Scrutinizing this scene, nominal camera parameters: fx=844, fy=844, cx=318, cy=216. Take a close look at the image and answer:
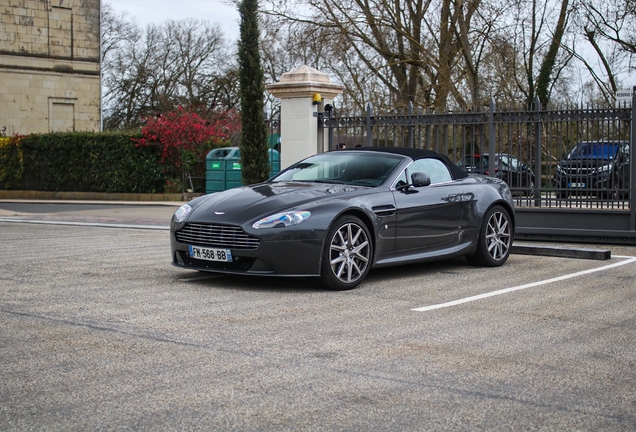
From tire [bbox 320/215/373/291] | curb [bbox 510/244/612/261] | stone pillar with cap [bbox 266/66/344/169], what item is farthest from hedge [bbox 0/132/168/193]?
tire [bbox 320/215/373/291]

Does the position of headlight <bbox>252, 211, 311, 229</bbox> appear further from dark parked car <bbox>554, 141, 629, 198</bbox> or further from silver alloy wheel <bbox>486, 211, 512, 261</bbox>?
dark parked car <bbox>554, 141, 629, 198</bbox>

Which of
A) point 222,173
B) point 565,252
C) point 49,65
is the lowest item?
point 565,252

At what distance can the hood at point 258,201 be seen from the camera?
8023mm

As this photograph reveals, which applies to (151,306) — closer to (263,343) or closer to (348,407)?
(263,343)

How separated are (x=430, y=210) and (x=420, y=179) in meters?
0.38

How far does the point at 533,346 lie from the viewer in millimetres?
5750

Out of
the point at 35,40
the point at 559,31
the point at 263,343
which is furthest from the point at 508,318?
the point at 35,40

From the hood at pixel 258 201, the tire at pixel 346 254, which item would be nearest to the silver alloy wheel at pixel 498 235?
the hood at pixel 258 201

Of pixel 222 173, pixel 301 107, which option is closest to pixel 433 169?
pixel 301 107

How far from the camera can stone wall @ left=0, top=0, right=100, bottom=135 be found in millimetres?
42656

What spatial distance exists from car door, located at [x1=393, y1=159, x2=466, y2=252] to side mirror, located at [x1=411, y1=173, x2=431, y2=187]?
0.36ft

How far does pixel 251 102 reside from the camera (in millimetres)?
19750

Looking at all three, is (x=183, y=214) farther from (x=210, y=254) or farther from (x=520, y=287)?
(x=520, y=287)

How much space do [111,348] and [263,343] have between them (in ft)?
3.25
